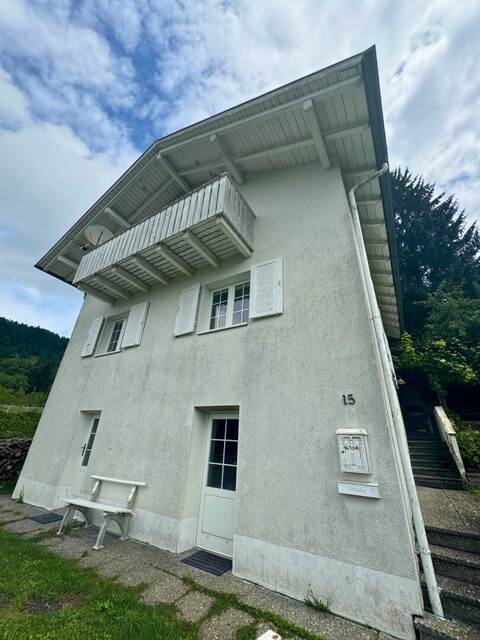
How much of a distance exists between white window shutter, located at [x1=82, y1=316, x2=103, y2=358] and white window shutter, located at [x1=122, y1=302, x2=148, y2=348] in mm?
1524

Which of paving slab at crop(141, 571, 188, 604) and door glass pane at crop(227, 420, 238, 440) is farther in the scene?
door glass pane at crop(227, 420, 238, 440)

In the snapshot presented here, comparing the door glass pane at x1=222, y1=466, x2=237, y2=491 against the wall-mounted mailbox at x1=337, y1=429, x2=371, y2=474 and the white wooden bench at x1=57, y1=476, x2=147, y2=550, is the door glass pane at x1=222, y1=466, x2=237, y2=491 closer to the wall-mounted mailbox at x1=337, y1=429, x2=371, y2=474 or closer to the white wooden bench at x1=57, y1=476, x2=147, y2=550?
the white wooden bench at x1=57, y1=476, x2=147, y2=550

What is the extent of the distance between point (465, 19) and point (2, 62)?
1139cm

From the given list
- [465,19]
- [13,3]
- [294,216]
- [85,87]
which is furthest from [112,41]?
[465,19]

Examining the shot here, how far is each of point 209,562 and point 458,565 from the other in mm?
3112

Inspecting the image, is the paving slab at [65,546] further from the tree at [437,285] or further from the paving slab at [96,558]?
the tree at [437,285]

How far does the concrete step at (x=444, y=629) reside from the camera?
201 centimetres

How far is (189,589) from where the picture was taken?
2883mm

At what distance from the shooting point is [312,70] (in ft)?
13.3

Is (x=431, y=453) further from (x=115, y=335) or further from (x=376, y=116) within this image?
(x=115, y=335)

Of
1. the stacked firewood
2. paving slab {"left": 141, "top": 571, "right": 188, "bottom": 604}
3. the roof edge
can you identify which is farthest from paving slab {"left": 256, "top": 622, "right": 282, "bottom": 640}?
the stacked firewood

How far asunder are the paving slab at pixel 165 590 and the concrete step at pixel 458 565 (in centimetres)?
296

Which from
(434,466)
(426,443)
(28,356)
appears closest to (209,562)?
(434,466)

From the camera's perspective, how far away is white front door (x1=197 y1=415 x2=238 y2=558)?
154 inches
